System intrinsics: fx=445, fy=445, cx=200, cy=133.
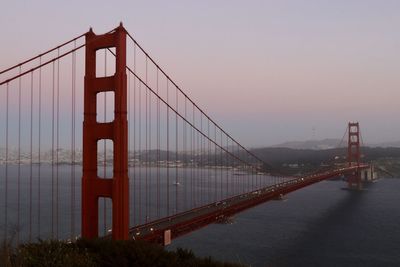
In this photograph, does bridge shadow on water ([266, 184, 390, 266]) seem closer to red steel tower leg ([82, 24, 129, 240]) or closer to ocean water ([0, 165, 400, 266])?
ocean water ([0, 165, 400, 266])

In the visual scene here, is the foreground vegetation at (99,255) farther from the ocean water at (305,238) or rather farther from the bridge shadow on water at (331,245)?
the bridge shadow on water at (331,245)

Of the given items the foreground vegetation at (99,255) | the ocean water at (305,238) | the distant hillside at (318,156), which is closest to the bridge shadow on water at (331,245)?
the ocean water at (305,238)

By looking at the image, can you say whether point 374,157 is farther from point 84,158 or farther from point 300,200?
point 84,158

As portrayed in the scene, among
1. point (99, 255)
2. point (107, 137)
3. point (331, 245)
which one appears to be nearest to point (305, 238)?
point (331, 245)

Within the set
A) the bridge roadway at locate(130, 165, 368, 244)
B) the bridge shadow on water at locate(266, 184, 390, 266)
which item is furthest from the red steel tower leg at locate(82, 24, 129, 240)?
the bridge shadow on water at locate(266, 184, 390, 266)

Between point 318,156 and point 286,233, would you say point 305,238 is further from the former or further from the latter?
point 318,156

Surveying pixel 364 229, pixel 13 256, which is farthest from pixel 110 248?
pixel 364 229
